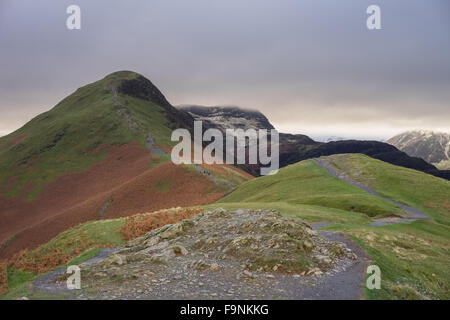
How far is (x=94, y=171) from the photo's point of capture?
355 ft

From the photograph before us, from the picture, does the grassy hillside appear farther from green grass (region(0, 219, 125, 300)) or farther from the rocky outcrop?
green grass (region(0, 219, 125, 300))

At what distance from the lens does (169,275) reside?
16547 mm

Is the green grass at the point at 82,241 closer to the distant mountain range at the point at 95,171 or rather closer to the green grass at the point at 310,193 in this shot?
the green grass at the point at 310,193

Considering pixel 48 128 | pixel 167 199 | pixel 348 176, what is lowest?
pixel 167 199

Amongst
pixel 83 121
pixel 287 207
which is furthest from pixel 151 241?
pixel 83 121

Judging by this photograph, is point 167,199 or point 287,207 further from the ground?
point 287,207

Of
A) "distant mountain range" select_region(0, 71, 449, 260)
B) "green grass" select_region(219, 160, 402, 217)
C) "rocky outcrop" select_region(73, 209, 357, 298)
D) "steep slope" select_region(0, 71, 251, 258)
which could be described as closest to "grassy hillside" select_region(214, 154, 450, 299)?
"green grass" select_region(219, 160, 402, 217)

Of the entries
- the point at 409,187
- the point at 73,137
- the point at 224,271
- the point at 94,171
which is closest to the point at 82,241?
the point at 224,271

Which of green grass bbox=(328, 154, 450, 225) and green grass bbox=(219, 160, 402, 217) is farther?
green grass bbox=(328, 154, 450, 225)

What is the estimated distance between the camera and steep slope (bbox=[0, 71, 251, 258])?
72750 mm

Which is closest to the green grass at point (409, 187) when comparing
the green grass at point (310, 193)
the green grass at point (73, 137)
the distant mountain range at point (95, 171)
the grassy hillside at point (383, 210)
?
the grassy hillside at point (383, 210)

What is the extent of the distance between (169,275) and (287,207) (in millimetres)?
30713

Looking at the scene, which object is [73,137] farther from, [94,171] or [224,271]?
[224,271]
